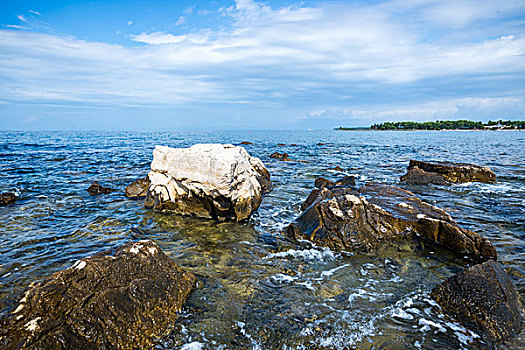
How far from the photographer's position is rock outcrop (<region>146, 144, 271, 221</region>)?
878 cm

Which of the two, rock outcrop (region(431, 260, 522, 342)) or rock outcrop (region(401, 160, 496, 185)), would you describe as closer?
rock outcrop (region(431, 260, 522, 342))

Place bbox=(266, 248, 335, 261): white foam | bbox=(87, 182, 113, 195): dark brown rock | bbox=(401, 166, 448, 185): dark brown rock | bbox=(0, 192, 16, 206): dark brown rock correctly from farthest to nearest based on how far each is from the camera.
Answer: bbox=(401, 166, 448, 185): dark brown rock < bbox=(87, 182, 113, 195): dark brown rock < bbox=(0, 192, 16, 206): dark brown rock < bbox=(266, 248, 335, 261): white foam

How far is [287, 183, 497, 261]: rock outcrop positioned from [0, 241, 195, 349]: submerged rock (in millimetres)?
3804

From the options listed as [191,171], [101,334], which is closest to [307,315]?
[101,334]

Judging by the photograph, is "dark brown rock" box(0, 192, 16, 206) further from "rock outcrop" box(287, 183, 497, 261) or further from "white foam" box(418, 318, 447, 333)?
"white foam" box(418, 318, 447, 333)

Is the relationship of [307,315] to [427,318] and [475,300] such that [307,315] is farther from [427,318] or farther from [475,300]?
[475,300]

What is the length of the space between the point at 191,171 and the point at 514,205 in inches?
465

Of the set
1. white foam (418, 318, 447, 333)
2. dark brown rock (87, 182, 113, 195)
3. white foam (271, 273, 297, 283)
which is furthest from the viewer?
dark brown rock (87, 182, 113, 195)

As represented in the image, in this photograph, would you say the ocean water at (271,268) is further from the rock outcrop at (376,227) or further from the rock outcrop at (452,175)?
the rock outcrop at (452,175)

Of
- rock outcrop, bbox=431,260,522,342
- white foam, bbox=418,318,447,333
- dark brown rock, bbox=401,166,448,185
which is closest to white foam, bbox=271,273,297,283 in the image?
white foam, bbox=418,318,447,333

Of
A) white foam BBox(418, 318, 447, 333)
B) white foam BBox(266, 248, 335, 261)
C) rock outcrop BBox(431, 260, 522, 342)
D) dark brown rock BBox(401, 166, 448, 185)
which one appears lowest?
white foam BBox(418, 318, 447, 333)

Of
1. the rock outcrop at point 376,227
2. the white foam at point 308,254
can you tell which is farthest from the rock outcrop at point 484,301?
the white foam at point 308,254

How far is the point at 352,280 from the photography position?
553cm

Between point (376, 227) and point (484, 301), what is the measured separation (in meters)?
3.08
